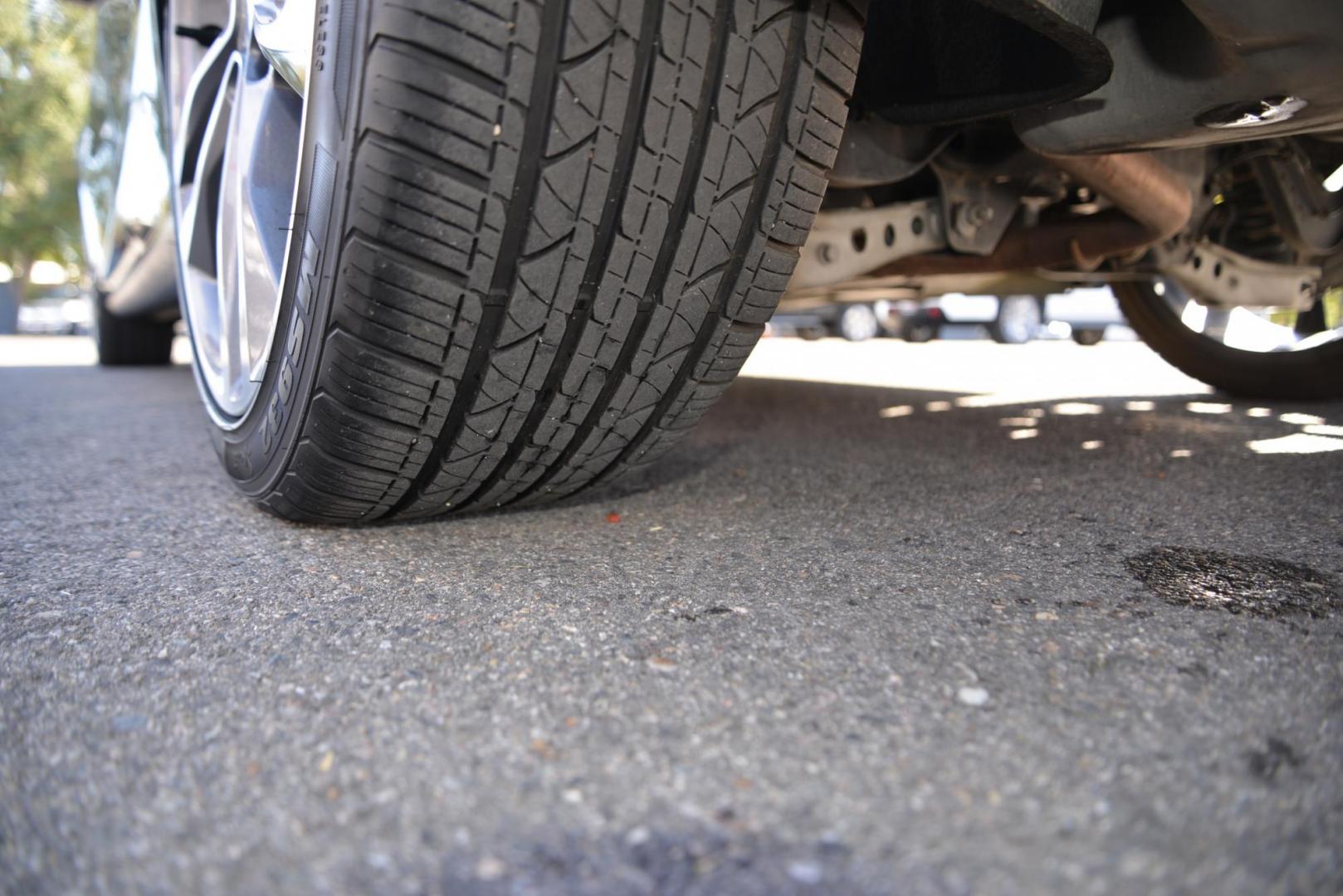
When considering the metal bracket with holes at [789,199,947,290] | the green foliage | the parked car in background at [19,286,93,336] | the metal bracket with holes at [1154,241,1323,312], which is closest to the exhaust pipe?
the metal bracket with holes at [789,199,947,290]

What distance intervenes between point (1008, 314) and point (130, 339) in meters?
9.40

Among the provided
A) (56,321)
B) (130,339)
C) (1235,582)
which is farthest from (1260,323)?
(56,321)

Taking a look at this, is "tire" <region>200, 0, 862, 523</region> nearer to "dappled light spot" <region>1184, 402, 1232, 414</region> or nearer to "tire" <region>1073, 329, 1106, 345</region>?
"dappled light spot" <region>1184, 402, 1232, 414</region>

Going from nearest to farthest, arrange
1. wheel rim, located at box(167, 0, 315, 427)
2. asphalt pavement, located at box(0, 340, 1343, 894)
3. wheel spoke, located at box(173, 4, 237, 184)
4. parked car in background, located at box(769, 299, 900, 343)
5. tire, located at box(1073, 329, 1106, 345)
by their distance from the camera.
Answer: asphalt pavement, located at box(0, 340, 1343, 894) < wheel rim, located at box(167, 0, 315, 427) < wheel spoke, located at box(173, 4, 237, 184) < tire, located at box(1073, 329, 1106, 345) < parked car in background, located at box(769, 299, 900, 343)

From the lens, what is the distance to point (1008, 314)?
1073 cm

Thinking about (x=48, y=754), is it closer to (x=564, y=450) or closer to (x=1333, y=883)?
(x=564, y=450)

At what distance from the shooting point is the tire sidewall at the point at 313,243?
1.06m

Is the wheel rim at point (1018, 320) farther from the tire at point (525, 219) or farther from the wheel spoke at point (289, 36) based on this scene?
the wheel spoke at point (289, 36)

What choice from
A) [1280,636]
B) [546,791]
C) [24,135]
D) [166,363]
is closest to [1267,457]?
[1280,636]

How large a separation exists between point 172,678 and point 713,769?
2.03 ft

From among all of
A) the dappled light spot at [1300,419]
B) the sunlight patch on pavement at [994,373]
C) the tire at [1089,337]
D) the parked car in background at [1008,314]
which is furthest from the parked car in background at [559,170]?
the parked car in background at [1008,314]

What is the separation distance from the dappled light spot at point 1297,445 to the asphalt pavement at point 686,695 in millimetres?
572

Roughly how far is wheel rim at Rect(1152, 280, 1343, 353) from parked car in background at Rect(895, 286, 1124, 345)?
277 inches

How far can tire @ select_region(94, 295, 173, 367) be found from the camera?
5562 mm
